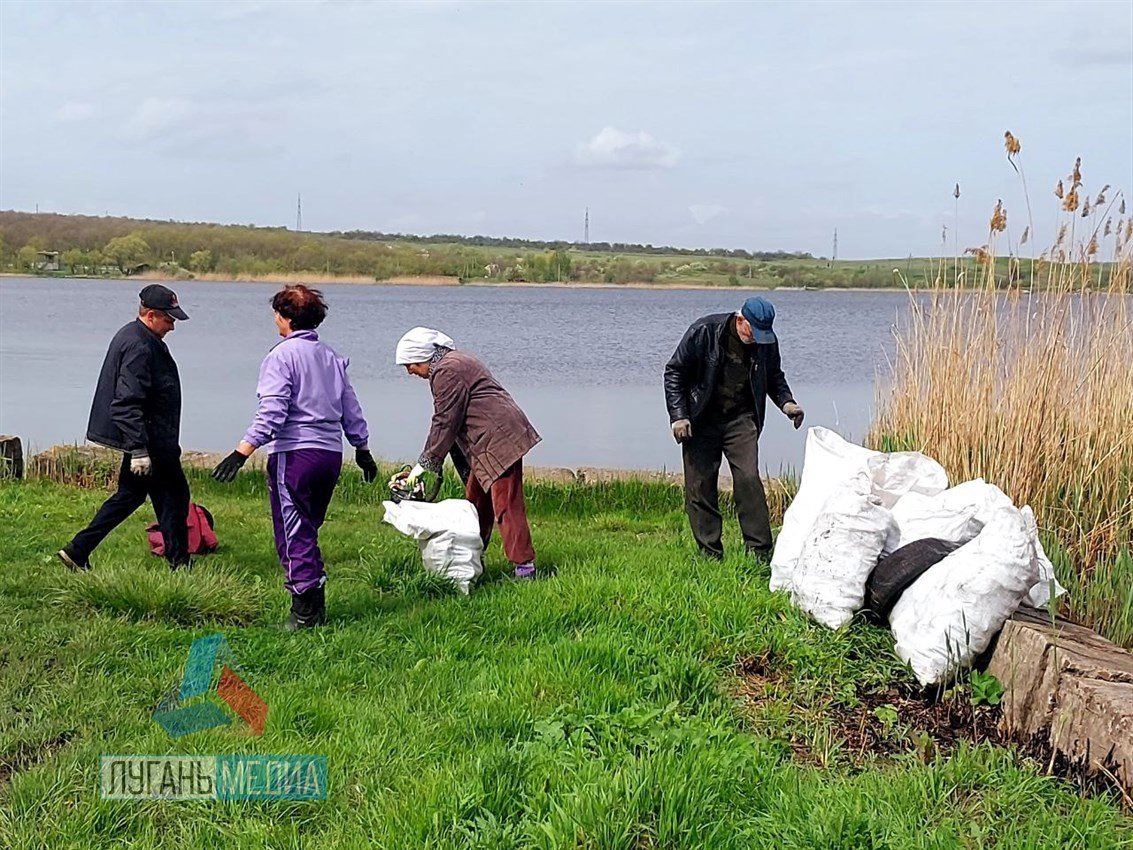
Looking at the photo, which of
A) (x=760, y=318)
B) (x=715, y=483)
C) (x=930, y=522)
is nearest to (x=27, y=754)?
(x=930, y=522)

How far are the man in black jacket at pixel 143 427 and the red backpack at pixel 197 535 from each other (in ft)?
1.59

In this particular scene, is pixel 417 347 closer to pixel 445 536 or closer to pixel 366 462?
pixel 366 462

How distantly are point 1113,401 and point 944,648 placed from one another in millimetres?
2340

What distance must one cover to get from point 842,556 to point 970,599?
0.75m

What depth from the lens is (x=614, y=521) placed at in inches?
349

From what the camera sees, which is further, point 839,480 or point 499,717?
point 839,480

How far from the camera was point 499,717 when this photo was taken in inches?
165

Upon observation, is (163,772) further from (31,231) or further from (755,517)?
(31,231)

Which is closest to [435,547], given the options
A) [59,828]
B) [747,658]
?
[747,658]

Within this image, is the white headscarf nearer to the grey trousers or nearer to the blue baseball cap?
the grey trousers

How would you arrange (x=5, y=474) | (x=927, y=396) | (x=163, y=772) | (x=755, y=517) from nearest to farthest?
(x=163, y=772), (x=755, y=517), (x=927, y=396), (x=5, y=474)

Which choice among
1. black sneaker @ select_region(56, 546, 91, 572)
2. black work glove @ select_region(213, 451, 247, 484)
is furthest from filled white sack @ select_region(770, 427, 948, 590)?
black sneaker @ select_region(56, 546, 91, 572)

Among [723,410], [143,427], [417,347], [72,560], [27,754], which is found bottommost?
[27,754]

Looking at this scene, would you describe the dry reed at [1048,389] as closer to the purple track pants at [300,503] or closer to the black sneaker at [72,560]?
the purple track pants at [300,503]
